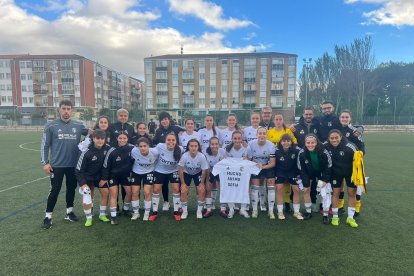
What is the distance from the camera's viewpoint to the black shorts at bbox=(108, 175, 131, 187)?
4859 mm

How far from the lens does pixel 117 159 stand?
484 centimetres

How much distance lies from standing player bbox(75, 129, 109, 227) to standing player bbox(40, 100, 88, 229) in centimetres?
24

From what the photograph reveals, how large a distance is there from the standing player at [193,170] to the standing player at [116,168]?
98 cm

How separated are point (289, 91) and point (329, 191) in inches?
2177

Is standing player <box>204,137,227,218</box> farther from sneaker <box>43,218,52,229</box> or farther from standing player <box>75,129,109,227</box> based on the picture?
sneaker <box>43,218,52,229</box>

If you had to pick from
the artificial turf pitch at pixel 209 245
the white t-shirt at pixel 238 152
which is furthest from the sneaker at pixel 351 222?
the white t-shirt at pixel 238 152

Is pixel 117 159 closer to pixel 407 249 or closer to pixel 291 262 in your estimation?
pixel 291 262

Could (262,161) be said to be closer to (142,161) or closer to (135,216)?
(142,161)

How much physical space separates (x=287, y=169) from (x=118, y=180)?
313cm

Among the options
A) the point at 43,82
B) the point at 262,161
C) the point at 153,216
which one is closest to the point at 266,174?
the point at 262,161

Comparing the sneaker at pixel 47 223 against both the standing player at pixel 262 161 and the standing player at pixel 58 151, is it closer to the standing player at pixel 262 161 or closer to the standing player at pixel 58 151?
the standing player at pixel 58 151

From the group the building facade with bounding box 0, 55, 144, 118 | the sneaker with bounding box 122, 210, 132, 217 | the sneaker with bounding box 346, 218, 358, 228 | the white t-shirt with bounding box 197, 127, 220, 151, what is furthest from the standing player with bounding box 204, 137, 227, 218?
the building facade with bounding box 0, 55, 144, 118

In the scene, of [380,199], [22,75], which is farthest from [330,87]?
[22,75]

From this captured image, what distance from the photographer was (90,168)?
4695 mm
